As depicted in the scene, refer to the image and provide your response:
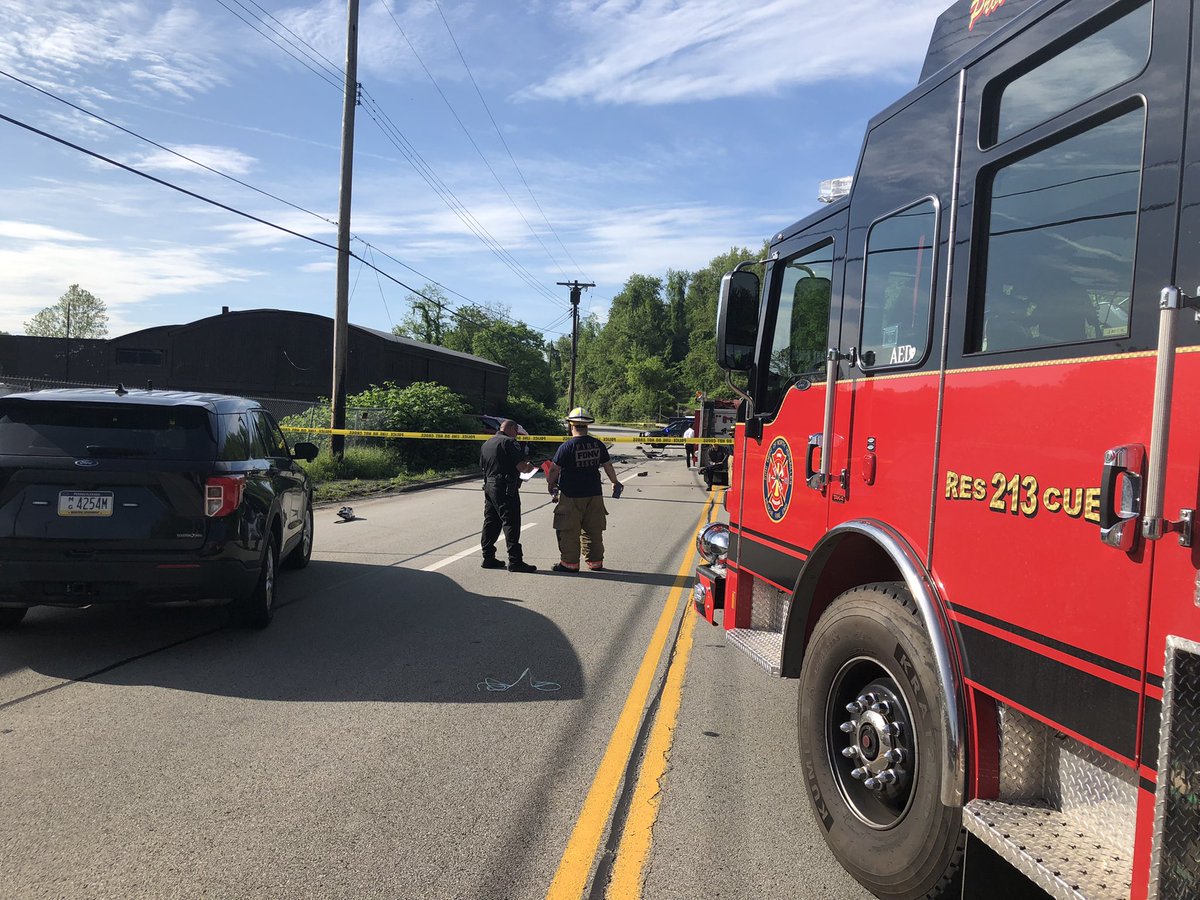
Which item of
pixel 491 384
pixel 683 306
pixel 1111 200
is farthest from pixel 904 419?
pixel 683 306

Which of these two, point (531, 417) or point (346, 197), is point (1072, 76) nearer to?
point (346, 197)

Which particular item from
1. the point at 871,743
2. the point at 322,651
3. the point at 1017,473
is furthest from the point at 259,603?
the point at 1017,473

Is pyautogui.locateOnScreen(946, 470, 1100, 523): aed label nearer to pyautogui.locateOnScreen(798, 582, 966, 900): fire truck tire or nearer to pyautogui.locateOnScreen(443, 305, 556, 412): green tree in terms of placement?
pyautogui.locateOnScreen(798, 582, 966, 900): fire truck tire

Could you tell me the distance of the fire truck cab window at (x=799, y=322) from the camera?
4426mm

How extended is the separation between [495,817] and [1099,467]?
279cm

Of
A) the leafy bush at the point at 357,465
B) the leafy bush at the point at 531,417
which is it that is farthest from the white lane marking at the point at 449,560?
the leafy bush at the point at 531,417

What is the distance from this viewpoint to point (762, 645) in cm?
479

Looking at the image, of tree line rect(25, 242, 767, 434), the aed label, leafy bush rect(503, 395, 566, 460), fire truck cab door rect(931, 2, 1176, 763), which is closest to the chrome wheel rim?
fire truck cab door rect(931, 2, 1176, 763)

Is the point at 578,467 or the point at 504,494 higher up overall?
the point at 578,467

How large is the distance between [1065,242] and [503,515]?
25.6ft

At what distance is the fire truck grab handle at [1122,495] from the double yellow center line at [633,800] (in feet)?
6.93

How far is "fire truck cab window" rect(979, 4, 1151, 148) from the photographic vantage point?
2.42 m

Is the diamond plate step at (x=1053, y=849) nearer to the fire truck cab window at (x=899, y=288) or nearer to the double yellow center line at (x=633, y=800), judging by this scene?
the double yellow center line at (x=633, y=800)

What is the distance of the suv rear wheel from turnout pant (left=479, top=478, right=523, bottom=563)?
10.1ft
